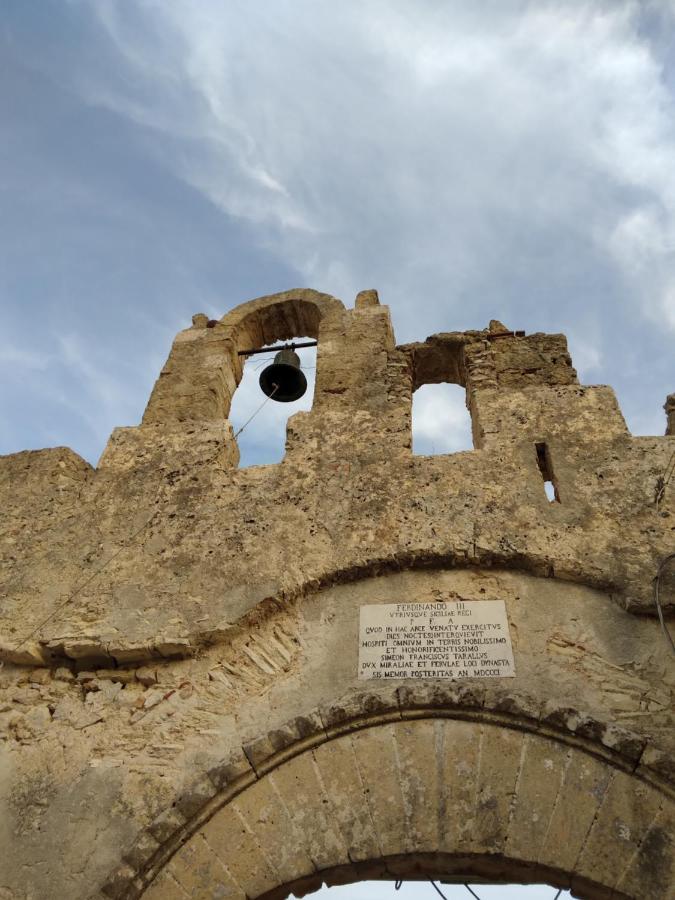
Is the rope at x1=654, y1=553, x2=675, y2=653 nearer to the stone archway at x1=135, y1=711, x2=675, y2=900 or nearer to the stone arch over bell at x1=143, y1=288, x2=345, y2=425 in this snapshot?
the stone archway at x1=135, y1=711, x2=675, y2=900

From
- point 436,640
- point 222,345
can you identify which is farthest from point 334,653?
point 222,345

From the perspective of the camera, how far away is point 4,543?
4855 mm

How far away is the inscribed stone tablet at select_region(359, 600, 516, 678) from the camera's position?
375cm

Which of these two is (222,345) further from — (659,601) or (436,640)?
(659,601)

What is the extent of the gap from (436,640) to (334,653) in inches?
21.9

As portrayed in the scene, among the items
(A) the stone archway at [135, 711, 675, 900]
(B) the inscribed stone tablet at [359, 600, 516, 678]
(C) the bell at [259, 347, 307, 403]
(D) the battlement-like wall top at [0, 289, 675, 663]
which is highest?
(C) the bell at [259, 347, 307, 403]

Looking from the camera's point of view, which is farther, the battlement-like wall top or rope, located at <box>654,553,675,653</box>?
the battlement-like wall top

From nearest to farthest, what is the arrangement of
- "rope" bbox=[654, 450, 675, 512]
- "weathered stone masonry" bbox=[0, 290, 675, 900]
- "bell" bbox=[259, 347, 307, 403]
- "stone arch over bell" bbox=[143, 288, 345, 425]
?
"weathered stone masonry" bbox=[0, 290, 675, 900] < "rope" bbox=[654, 450, 675, 512] < "stone arch over bell" bbox=[143, 288, 345, 425] < "bell" bbox=[259, 347, 307, 403]

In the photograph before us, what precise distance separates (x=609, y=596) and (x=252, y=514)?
2.20 meters

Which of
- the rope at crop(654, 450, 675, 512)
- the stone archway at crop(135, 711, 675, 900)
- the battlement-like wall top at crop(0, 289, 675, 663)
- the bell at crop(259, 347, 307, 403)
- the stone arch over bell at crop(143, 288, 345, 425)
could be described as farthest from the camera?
the bell at crop(259, 347, 307, 403)

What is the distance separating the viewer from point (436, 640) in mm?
3875

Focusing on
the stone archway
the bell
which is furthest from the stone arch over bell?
the stone archway

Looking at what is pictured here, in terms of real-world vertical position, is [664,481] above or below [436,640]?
above

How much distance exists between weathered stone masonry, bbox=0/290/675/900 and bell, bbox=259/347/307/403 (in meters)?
0.80
